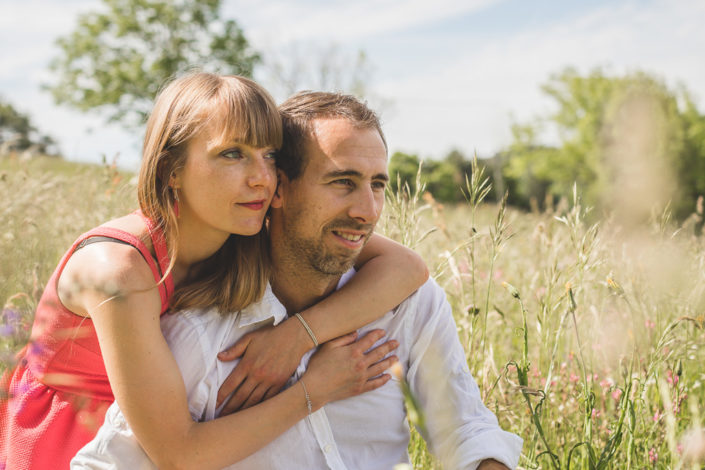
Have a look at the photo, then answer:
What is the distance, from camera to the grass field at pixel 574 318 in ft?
6.24

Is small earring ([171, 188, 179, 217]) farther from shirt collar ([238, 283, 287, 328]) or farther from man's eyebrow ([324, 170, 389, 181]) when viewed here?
man's eyebrow ([324, 170, 389, 181])

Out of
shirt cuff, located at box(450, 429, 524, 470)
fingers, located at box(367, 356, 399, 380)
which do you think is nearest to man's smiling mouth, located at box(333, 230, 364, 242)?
fingers, located at box(367, 356, 399, 380)

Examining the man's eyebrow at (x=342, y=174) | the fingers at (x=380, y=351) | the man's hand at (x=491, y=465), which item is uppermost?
the man's eyebrow at (x=342, y=174)

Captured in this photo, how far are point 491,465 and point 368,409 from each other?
486 millimetres

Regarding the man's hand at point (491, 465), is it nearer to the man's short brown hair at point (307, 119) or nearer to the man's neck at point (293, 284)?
the man's neck at point (293, 284)

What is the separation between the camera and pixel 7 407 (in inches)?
80.7

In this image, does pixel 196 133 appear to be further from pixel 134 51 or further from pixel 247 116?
pixel 134 51

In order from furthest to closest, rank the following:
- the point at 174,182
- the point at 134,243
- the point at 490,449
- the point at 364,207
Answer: the point at 364,207 → the point at 174,182 → the point at 490,449 → the point at 134,243

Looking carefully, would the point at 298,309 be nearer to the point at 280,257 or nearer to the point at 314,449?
the point at 280,257

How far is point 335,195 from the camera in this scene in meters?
2.27

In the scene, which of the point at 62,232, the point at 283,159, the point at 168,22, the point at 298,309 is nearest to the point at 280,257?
the point at 298,309

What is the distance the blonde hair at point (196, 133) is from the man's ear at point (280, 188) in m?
0.20

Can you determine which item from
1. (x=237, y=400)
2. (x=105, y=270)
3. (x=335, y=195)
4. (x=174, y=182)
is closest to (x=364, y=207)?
(x=335, y=195)

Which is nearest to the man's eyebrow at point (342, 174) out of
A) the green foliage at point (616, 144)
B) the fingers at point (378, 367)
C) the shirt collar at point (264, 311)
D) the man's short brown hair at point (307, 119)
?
the man's short brown hair at point (307, 119)
